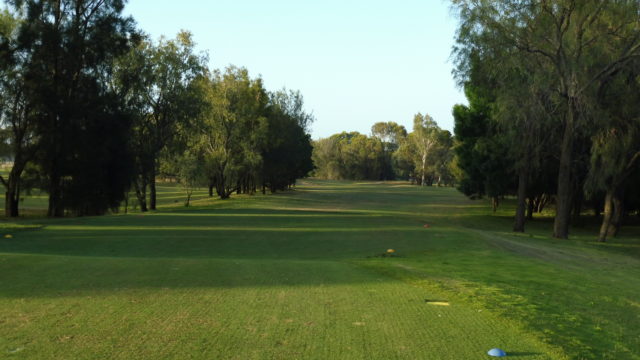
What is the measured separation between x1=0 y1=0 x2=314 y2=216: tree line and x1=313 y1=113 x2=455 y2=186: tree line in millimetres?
85769

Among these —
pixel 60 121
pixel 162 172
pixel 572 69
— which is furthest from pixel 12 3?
pixel 572 69

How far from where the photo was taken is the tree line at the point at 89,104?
30.9 m

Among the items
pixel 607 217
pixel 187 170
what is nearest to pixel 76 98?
pixel 187 170

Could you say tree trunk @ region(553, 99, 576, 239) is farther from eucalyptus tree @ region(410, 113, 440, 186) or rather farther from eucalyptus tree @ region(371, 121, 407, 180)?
eucalyptus tree @ region(371, 121, 407, 180)

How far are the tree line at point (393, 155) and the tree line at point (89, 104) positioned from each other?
8577 centimetres

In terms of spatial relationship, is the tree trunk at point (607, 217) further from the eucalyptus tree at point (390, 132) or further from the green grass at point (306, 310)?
the eucalyptus tree at point (390, 132)

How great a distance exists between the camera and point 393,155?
493 ft

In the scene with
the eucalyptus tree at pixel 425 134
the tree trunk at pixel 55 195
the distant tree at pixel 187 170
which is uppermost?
the eucalyptus tree at pixel 425 134

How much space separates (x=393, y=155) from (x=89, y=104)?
123398 mm

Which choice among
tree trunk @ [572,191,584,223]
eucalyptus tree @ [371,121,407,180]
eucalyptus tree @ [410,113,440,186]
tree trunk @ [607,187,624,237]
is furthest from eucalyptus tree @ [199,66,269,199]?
eucalyptus tree @ [371,121,407,180]

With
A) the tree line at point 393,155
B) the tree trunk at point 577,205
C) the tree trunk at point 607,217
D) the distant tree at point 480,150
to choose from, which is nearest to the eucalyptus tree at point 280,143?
the distant tree at point 480,150

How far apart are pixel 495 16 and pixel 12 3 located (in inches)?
1064

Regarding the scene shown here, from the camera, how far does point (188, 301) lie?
6539 millimetres

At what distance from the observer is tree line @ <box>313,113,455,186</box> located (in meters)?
130
